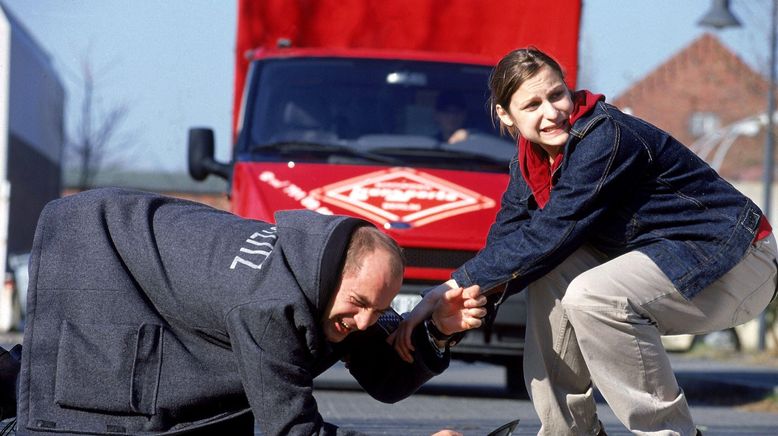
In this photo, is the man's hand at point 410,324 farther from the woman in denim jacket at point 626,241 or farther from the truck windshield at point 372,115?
the truck windshield at point 372,115

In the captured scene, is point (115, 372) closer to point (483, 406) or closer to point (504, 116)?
point (504, 116)

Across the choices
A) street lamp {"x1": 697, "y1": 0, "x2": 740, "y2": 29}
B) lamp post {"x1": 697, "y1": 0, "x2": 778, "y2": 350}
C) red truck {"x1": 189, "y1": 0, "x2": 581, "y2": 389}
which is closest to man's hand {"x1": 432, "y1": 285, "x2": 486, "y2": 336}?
red truck {"x1": 189, "y1": 0, "x2": 581, "y2": 389}

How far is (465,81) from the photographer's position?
9508 mm

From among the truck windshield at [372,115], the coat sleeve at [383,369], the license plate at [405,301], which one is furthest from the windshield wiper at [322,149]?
the coat sleeve at [383,369]

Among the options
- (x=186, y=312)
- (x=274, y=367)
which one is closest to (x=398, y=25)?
(x=186, y=312)

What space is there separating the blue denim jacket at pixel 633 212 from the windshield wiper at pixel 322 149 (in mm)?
4078

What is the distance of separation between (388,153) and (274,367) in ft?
17.8

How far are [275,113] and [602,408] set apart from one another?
10.2 ft

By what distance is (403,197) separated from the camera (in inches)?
328

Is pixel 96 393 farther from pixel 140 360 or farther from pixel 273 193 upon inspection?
pixel 273 193

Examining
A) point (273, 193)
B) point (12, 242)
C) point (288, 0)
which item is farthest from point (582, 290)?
point (12, 242)

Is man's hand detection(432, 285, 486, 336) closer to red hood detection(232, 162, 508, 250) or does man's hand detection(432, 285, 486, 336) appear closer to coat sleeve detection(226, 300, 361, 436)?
coat sleeve detection(226, 300, 361, 436)

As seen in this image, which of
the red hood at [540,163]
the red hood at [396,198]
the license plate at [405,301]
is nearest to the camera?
the red hood at [540,163]

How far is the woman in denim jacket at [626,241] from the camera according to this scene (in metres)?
4.55
